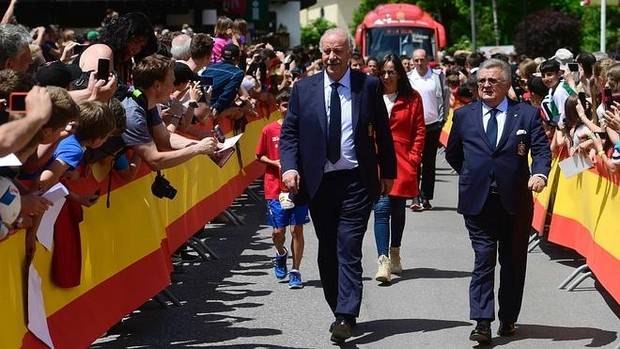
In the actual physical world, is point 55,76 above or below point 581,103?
above

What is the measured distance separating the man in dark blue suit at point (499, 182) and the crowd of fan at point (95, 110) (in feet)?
5.68

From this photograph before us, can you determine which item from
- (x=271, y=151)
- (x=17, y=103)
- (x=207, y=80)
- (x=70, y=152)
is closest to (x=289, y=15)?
(x=207, y=80)

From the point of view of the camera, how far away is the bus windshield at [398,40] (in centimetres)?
4188

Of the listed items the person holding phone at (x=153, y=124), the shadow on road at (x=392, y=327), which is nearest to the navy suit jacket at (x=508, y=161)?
the shadow on road at (x=392, y=327)

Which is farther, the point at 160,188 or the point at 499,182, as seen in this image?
the point at 160,188

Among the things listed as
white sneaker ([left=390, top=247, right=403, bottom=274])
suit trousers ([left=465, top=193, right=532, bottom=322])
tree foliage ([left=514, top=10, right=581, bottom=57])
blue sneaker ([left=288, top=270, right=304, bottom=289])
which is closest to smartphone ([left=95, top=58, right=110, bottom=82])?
suit trousers ([left=465, top=193, right=532, bottom=322])

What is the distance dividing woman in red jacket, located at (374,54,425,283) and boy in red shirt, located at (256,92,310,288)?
0.78 meters

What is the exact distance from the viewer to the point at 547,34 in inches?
2726

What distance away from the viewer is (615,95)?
33.5 ft

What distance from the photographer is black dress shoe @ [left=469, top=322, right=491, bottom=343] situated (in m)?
8.32

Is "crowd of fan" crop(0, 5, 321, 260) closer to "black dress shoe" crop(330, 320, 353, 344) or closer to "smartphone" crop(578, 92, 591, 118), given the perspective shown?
"black dress shoe" crop(330, 320, 353, 344)

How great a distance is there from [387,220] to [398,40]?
31.6m

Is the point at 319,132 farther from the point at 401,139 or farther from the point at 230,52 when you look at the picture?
the point at 230,52

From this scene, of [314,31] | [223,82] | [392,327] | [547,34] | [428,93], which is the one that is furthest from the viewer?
[314,31]
